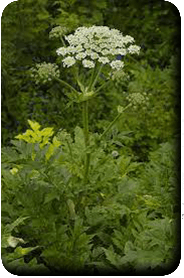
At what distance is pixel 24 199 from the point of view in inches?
62.5

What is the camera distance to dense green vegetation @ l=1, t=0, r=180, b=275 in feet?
5.03

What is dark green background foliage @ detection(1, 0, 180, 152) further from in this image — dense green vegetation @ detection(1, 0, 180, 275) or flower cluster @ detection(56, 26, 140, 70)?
flower cluster @ detection(56, 26, 140, 70)

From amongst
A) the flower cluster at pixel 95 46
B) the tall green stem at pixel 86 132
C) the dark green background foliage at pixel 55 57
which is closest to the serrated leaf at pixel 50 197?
the tall green stem at pixel 86 132

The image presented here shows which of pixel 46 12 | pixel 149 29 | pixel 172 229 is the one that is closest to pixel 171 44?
pixel 149 29

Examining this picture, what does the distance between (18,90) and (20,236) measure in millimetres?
1015

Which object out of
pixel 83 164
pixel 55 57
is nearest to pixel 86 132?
pixel 83 164

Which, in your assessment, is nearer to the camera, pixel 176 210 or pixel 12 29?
pixel 176 210

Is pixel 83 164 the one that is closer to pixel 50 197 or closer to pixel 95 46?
pixel 50 197

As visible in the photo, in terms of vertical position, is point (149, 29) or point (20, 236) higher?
point (149, 29)

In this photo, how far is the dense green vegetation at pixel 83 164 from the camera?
1532mm

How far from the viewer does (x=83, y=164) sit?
1720 millimetres

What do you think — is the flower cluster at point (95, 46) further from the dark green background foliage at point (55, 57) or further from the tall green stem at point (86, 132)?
the dark green background foliage at point (55, 57)

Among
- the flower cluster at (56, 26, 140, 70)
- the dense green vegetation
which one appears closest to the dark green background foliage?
the dense green vegetation

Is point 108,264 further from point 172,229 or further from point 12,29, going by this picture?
point 12,29
